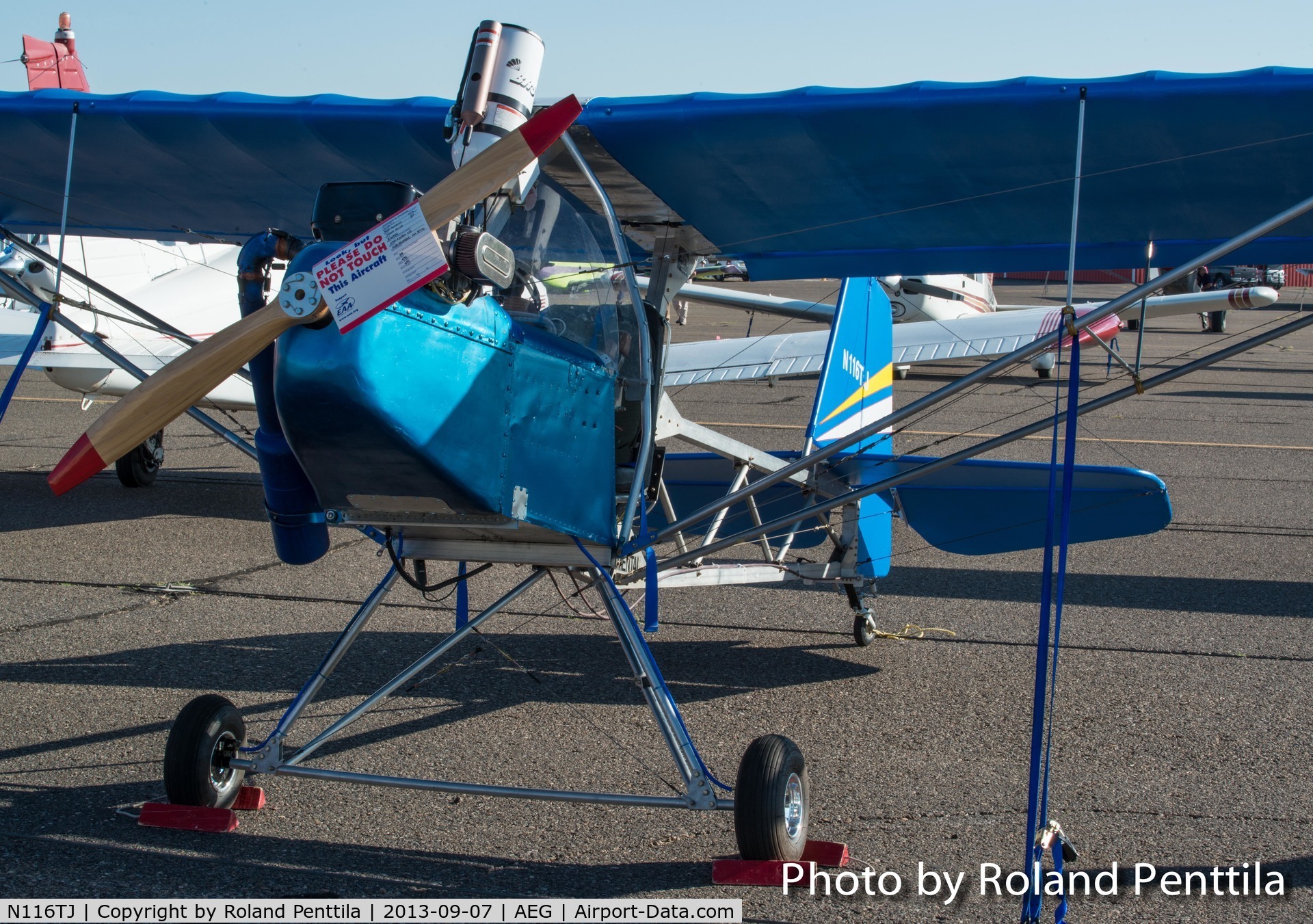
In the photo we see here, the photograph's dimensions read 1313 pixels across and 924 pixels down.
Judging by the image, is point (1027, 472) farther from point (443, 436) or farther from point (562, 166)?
point (443, 436)

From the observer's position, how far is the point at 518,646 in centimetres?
596

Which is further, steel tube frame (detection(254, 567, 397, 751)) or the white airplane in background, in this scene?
the white airplane in background

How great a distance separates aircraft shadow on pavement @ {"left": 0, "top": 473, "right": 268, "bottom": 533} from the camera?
8547 millimetres

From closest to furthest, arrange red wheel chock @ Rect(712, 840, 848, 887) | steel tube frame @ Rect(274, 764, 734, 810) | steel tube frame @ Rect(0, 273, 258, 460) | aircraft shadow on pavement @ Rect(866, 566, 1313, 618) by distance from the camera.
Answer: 1. red wheel chock @ Rect(712, 840, 848, 887)
2. steel tube frame @ Rect(274, 764, 734, 810)
3. steel tube frame @ Rect(0, 273, 258, 460)
4. aircraft shadow on pavement @ Rect(866, 566, 1313, 618)

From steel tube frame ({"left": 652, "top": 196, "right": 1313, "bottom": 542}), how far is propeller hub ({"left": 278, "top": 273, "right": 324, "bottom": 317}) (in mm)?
1601

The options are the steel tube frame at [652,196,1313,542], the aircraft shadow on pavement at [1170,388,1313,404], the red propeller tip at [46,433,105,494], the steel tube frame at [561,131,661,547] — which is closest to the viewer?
the red propeller tip at [46,433,105,494]

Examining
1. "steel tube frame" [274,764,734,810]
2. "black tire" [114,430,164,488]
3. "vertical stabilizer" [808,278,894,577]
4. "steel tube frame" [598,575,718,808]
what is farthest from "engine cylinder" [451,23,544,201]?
"black tire" [114,430,164,488]

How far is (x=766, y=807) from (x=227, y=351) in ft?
6.45

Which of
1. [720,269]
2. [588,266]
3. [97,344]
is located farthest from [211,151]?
[720,269]

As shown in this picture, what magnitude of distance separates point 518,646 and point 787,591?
1883 millimetres

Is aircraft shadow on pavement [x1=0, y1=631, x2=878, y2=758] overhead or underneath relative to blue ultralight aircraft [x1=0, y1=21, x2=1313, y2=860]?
underneath

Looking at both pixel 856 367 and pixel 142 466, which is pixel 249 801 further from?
pixel 142 466

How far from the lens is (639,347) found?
4.04 metres

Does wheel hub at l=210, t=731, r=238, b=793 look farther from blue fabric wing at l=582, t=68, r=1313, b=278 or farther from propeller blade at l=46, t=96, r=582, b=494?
blue fabric wing at l=582, t=68, r=1313, b=278
